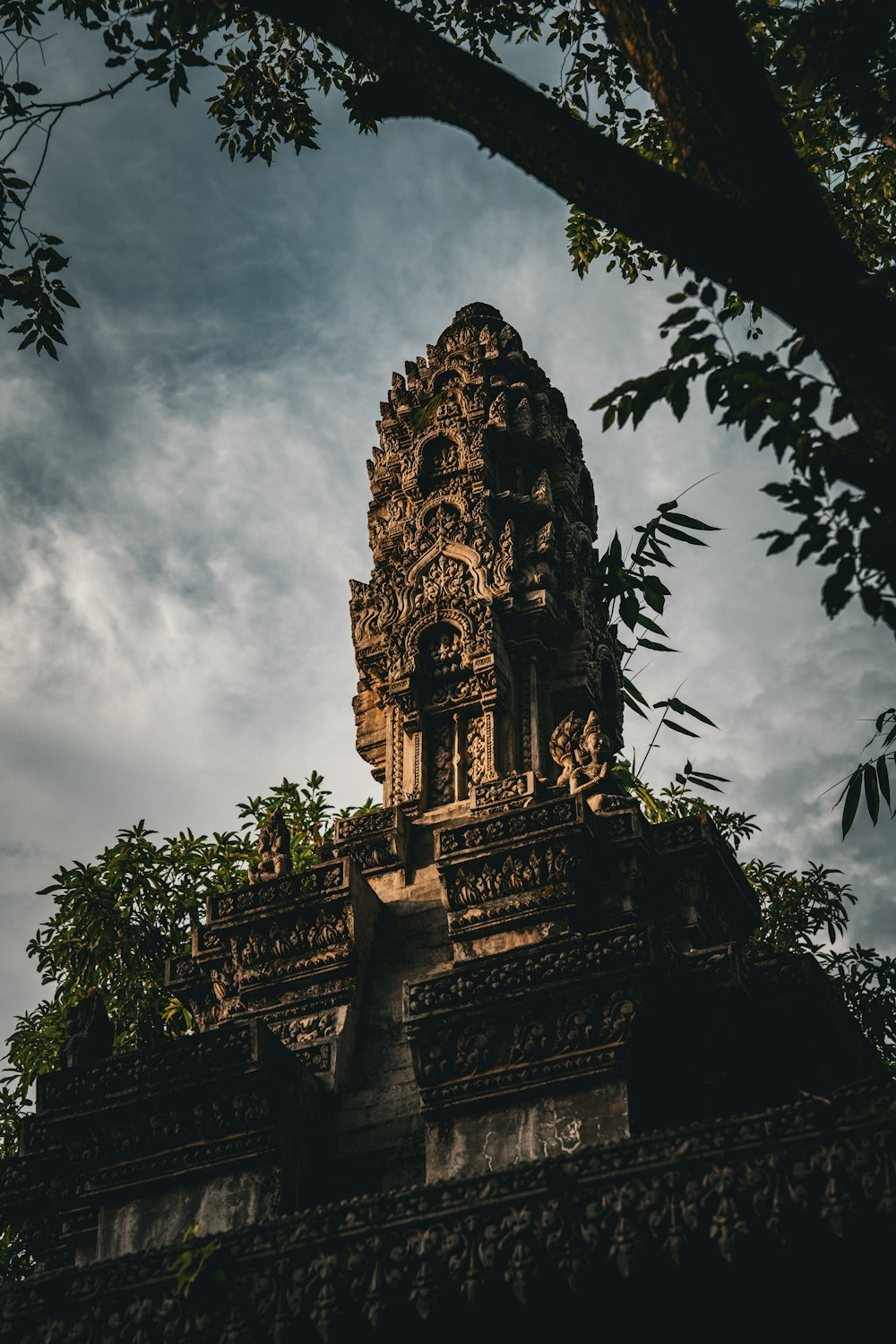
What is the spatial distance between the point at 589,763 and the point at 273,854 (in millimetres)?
3110

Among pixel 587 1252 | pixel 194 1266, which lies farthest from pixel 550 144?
pixel 194 1266

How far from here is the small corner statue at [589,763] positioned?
1191 cm

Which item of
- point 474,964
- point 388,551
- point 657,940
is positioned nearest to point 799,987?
point 657,940

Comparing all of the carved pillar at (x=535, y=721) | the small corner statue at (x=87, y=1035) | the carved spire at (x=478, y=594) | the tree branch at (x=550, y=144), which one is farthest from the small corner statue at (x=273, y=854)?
the tree branch at (x=550, y=144)

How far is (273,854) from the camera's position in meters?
12.8

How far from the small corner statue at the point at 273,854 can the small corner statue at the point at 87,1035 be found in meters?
1.78

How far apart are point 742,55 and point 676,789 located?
16.3 meters

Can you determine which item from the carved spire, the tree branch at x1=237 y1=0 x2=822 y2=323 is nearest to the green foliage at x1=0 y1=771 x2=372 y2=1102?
the carved spire

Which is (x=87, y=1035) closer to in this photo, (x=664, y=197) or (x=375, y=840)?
(x=375, y=840)

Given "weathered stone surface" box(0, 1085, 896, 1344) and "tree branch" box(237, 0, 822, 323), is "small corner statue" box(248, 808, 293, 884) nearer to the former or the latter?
"weathered stone surface" box(0, 1085, 896, 1344)

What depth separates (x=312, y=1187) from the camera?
9727 millimetres

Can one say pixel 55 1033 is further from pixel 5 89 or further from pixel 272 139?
pixel 5 89

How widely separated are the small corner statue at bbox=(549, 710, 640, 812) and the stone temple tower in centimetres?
3

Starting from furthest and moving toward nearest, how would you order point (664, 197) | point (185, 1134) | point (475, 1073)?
1. point (185, 1134)
2. point (475, 1073)
3. point (664, 197)
